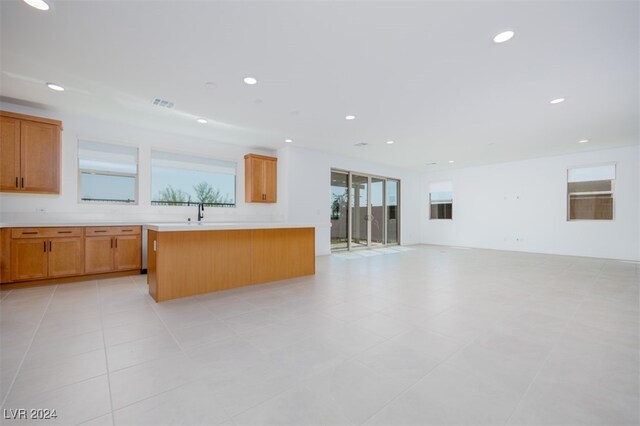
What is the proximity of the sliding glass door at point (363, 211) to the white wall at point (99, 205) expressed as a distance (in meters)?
3.05

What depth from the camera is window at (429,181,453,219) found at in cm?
964

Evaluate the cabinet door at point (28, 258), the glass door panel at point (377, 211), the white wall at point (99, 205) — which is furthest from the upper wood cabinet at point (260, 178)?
the cabinet door at point (28, 258)

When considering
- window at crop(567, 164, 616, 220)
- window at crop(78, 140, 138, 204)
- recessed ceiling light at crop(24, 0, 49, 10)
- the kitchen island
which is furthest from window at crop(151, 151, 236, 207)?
window at crop(567, 164, 616, 220)

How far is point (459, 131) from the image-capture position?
5344mm

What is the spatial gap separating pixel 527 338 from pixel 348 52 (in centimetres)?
314

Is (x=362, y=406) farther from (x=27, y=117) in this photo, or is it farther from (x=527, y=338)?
(x=27, y=117)

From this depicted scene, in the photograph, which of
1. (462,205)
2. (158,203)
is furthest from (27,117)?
(462,205)

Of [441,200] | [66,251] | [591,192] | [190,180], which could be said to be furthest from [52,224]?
[591,192]

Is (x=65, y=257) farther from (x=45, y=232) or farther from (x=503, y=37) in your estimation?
(x=503, y=37)

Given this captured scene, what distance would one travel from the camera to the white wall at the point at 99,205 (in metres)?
4.27

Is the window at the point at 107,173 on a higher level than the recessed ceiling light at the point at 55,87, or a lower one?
lower

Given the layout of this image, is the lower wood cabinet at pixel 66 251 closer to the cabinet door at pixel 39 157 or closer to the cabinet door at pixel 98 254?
the cabinet door at pixel 98 254

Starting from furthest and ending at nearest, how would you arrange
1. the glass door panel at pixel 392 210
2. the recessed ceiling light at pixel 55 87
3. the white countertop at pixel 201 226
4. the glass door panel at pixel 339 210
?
the glass door panel at pixel 392 210, the glass door panel at pixel 339 210, the recessed ceiling light at pixel 55 87, the white countertop at pixel 201 226

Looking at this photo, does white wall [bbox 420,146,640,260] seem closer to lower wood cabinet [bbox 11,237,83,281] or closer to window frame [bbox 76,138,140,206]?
window frame [bbox 76,138,140,206]
